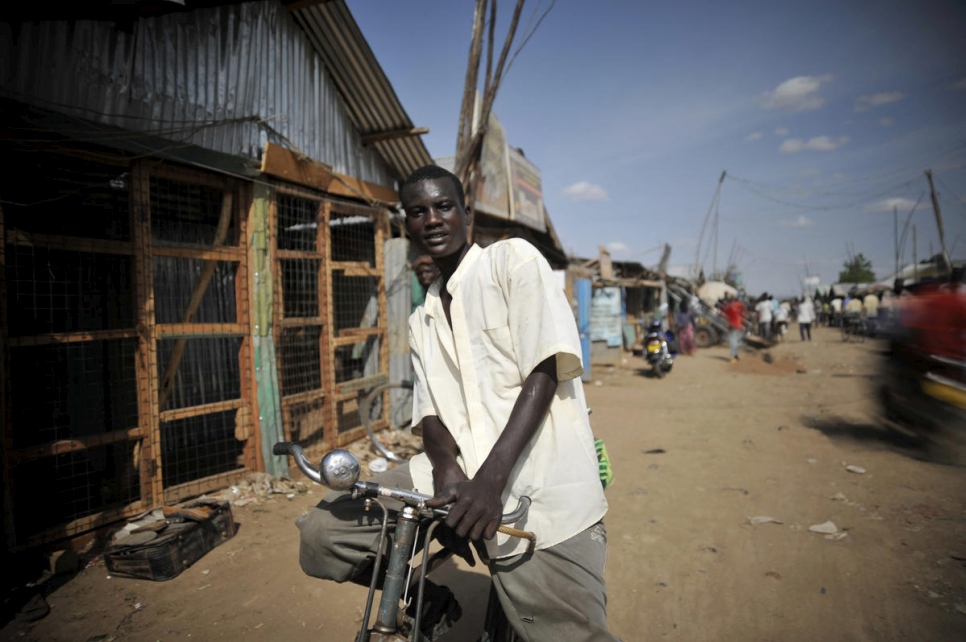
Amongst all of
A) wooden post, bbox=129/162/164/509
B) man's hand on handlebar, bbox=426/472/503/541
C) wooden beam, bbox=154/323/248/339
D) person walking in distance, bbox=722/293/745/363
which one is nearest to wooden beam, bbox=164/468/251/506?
wooden post, bbox=129/162/164/509

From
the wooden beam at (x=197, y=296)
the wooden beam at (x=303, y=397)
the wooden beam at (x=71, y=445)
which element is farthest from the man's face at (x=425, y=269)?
the wooden beam at (x=71, y=445)

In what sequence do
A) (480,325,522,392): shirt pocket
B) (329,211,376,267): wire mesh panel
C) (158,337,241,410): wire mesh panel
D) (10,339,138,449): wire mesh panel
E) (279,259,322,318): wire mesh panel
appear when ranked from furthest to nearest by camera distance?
(329,211,376,267): wire mesh panel < (279,259,322,318): wire mesh panel < (158,337,241,410): wire mesh panel < (10,339,138,449): wire mesh panel < (480,325,522,392): shirt pocket

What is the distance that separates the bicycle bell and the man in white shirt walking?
0.80 ft

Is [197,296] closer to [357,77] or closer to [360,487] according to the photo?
[357,77]

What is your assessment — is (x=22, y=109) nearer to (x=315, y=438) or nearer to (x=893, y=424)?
(x=315, y=438)

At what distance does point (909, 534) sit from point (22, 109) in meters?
6.85

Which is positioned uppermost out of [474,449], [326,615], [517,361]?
[517,361]

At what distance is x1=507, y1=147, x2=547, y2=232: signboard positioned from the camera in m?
9.62

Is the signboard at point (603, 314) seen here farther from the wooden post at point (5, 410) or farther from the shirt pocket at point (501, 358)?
the shirt pocket at point (501, 358)

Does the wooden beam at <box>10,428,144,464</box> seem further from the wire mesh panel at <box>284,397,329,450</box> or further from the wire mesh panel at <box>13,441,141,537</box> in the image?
the wire mesh panel at <box>284,397,329,450</box>

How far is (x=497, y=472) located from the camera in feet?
4.53

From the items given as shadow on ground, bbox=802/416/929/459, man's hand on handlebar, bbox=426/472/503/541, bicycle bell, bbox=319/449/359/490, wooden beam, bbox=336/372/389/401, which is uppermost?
bicycle bell, bbox=319/449/359/490

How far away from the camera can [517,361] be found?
1567 mm

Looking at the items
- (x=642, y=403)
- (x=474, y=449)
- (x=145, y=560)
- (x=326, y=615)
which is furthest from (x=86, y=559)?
(x=642, y=403)
